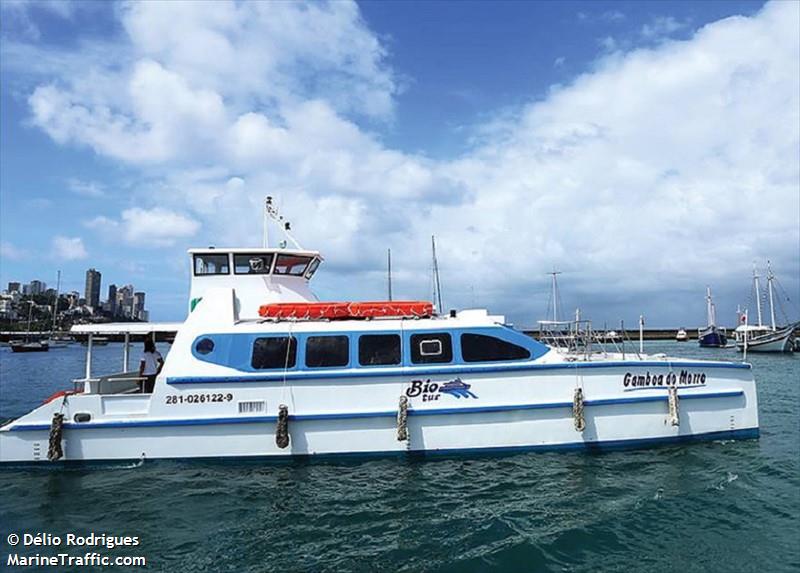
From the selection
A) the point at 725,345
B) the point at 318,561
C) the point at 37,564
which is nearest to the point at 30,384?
the point at 37,564

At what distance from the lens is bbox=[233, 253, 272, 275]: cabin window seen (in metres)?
11.4

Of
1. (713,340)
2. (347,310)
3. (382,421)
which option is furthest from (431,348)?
(713,340)

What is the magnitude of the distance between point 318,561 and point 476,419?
4.46 metres

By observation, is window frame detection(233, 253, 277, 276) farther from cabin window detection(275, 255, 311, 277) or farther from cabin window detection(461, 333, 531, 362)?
cabin window detection(461, 333, 531, 362)

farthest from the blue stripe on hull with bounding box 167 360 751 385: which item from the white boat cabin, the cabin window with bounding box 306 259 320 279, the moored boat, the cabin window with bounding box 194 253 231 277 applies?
the moored boat

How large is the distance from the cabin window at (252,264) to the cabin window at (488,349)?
4.57 metres

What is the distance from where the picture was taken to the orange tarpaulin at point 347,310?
35.2ft

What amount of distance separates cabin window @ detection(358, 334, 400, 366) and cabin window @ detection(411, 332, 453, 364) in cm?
35

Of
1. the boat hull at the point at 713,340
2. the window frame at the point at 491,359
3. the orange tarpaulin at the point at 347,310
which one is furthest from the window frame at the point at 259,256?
the boat hull at the point at 713,340

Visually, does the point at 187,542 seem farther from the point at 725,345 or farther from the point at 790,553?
the point at 725,345

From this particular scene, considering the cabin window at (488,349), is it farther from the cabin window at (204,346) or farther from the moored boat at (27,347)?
the moored boat at (27,347)

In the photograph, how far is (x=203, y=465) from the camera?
966 cm

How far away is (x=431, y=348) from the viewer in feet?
33.4

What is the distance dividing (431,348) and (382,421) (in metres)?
1.66
